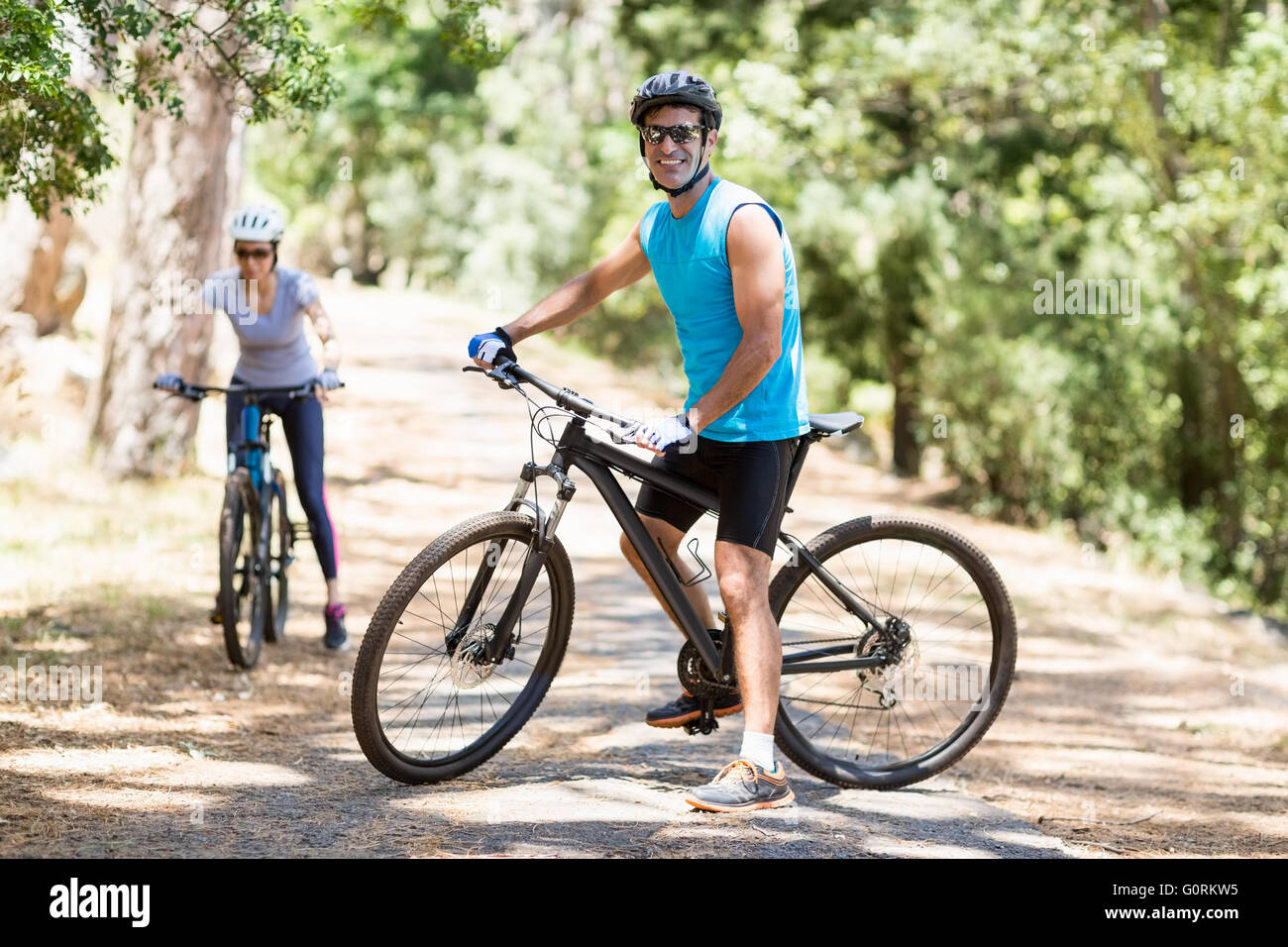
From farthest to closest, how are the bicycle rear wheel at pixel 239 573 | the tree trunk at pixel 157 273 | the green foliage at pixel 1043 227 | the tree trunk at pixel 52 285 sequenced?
the tree trunk at pixel 52 285 < the green foliage at pixel 1043 227 < the tree trunk at pixel 157 273 < the bicycle rear wheel at pixel 239 573

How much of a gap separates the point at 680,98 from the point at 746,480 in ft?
3.88

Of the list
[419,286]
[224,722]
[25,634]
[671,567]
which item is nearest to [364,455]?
[25,634]

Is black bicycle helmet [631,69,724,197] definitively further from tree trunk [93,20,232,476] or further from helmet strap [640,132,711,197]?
tree trunk [93,20,232,476]

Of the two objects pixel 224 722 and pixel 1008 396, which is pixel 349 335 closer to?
pixel 1008 396

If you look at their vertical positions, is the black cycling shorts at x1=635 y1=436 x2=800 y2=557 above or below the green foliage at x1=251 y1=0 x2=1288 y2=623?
below

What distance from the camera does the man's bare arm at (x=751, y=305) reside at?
4148 millimetres

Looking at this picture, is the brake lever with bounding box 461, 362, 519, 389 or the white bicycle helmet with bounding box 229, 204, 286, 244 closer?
the brake lever with bounding box 461, 362, 519, 389

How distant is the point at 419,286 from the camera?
105 feet

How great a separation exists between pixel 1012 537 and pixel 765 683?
33.0ft

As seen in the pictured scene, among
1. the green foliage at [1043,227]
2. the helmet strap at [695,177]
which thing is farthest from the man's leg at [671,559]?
the green foliage at [1043,227]

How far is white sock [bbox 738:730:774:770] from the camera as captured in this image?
4.40 meters

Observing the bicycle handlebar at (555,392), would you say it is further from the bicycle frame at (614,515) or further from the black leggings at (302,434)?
the black leggings at (302,434)

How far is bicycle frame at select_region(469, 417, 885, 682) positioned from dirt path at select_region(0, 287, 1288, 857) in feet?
1.67

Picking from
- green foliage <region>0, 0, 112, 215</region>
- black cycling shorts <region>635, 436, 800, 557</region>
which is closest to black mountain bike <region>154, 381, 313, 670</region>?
green foliage <region>0, 0, 112, 215</region>
